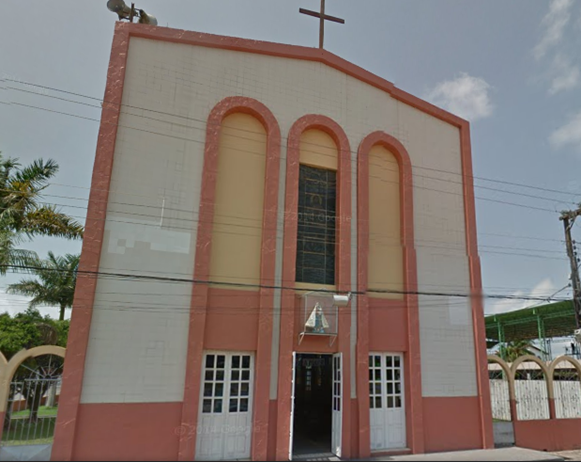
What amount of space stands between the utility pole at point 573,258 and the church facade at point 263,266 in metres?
4.04

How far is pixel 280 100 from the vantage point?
11.2 metres

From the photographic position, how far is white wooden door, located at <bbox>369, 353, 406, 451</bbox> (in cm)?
Answer: 1034

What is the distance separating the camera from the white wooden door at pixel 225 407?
352 inches

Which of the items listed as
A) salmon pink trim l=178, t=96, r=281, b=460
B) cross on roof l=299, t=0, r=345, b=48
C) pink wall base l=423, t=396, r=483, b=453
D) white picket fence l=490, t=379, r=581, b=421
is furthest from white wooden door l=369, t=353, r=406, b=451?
cross on roof l=299, t=0, r=345, b=48

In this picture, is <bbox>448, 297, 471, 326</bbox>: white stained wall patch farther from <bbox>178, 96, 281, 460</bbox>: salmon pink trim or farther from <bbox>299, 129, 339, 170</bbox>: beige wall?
<bbox>178, 96, 281, 460</bbox>: salmon pink trim

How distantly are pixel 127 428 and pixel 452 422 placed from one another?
7771mm

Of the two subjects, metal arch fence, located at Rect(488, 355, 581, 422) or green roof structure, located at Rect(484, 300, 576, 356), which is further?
green roof structure, located at Rect(484, 300, 576, 356)

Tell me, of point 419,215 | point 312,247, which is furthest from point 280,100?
point 419,215

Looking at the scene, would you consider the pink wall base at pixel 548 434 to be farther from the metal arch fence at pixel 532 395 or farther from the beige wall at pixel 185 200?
the beige wall at pixel 185 200

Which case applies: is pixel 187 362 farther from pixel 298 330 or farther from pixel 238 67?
pixel 238 67

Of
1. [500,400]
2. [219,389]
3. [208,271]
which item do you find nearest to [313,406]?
[500,400]

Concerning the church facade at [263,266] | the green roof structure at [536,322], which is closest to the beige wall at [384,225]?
the church facade at [263,266]

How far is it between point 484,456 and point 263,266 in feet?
22.5

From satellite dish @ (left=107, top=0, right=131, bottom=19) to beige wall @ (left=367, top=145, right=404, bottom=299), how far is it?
25.4 ft
